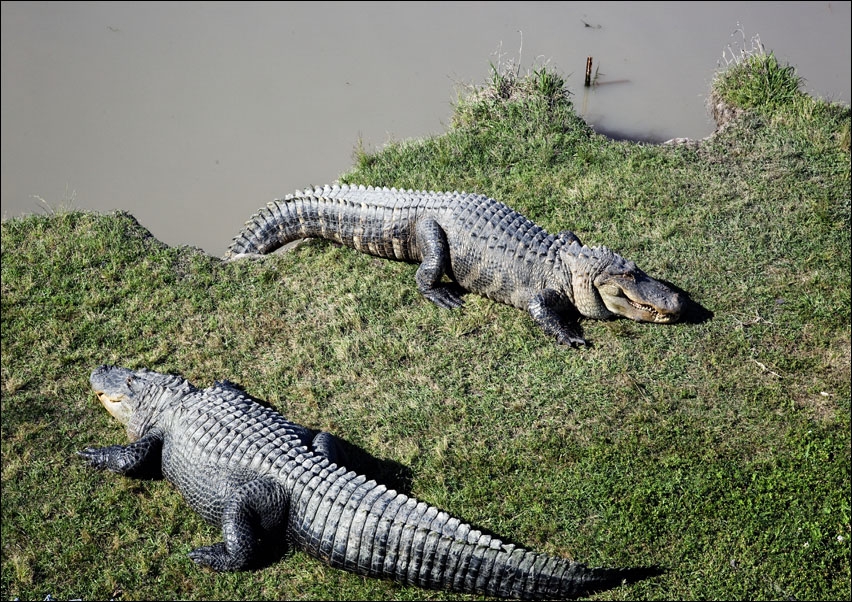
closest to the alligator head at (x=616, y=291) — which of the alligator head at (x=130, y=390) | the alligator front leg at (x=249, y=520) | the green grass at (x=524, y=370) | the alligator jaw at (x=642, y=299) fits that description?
the alligator jaw at (x=642, y=299)

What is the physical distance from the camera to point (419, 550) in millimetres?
5262

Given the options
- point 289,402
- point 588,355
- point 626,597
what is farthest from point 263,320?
point 626,597

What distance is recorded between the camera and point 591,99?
11531 millimetres

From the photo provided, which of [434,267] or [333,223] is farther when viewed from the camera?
[333,223]

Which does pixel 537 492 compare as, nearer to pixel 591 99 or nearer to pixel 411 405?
pixel 411 405

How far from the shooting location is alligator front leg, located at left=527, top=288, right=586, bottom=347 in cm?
729

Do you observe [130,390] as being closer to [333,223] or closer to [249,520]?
[249,520]

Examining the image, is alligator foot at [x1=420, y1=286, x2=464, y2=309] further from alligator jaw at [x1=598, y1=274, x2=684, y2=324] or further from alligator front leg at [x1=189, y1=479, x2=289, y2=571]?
alligator front leg at [x1=189, y1=479, x2=289, y2=571]

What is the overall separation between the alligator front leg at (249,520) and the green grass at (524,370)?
0.15m

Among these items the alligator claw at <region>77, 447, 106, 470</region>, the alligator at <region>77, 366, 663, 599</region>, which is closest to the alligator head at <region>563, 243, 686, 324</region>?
the alligator at <region>77, 366, 663, 599</region>

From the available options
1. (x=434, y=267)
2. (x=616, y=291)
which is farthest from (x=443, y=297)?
(x=616, y=291)

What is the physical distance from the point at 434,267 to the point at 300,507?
2.98 m

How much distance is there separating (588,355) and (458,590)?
2581 millimetres

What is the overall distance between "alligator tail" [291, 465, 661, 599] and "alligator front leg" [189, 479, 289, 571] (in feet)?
0.51
